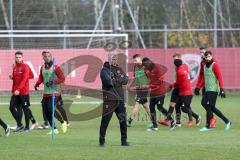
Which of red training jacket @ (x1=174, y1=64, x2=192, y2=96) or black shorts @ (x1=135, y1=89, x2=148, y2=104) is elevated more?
red training jacket @ (x1=174, y1=64, x2=192, y2=96)

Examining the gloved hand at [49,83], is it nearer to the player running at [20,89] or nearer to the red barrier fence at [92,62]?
the player running at [20,89]

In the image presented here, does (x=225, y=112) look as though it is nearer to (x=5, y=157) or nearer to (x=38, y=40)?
(x=38, y=40)

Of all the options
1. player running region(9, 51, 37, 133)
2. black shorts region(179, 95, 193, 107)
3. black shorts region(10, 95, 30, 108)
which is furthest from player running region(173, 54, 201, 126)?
black shorts region(10, 95, 30, 108)

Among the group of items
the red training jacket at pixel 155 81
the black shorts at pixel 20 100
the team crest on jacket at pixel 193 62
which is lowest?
the team crest on jacket at pixel 193 62

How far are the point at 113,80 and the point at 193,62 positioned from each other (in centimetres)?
2184

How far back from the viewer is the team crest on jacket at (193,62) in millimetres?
37375

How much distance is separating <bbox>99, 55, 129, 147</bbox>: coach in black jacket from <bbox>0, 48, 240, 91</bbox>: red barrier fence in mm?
16486

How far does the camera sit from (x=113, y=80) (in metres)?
16.0

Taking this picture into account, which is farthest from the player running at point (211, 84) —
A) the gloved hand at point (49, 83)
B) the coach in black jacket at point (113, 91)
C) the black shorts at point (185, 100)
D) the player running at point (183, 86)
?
the coach in black jacket at point (113, 91)

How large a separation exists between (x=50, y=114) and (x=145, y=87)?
2.87 meters

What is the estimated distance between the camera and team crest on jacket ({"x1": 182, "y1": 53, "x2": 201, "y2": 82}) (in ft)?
123

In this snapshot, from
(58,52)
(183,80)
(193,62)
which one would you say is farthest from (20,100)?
(193,62)

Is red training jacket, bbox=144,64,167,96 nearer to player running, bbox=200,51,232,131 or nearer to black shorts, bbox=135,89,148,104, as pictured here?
black shorts, bbox=135,89,148,104

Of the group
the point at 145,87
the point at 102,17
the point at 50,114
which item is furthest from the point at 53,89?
the point at 102,17
